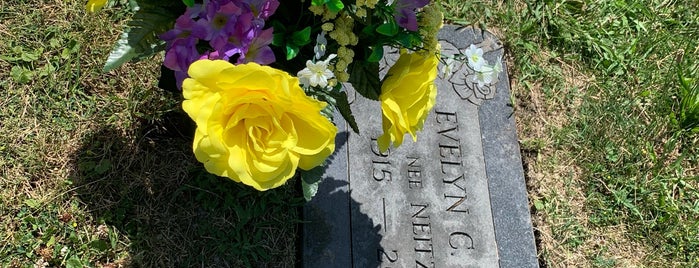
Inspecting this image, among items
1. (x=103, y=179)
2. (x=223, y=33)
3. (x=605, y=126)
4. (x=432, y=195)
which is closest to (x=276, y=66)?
(x=223, y=33)

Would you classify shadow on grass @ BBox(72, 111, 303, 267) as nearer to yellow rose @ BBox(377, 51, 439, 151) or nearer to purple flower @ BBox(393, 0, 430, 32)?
yellow rose @ BBox(377, 51, 439, 151)

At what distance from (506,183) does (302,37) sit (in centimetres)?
142

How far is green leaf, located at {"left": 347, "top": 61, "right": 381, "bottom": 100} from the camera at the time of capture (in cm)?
169

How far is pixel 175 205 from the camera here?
239 centimetres

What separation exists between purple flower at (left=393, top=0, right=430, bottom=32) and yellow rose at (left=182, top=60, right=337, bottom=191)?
298 millimetres

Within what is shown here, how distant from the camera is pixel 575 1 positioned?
A: 3367 mm

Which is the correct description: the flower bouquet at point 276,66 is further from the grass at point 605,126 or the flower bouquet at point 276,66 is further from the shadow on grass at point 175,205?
the grass at point 605,126

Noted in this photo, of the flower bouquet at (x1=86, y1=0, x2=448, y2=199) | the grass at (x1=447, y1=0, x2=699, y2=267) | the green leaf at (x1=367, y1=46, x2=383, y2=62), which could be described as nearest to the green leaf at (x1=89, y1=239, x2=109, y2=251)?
the flower bouquet at (x1=86, y1=0, x2=448, y2=199)

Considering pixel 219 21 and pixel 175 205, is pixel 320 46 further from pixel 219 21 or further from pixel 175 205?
pixel 175 205

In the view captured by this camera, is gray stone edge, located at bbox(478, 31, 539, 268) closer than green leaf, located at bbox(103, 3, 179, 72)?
No

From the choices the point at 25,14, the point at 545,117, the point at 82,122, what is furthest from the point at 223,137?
the point at 545,117

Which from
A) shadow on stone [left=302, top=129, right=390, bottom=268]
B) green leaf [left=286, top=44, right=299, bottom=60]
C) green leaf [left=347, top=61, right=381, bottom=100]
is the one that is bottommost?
shadow on stone [left=302, top=129, right=390, bottom=268]

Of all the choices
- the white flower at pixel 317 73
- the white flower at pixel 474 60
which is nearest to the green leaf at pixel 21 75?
the white flower at pixel 317 73

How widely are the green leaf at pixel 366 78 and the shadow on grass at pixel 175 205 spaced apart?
84 cm
